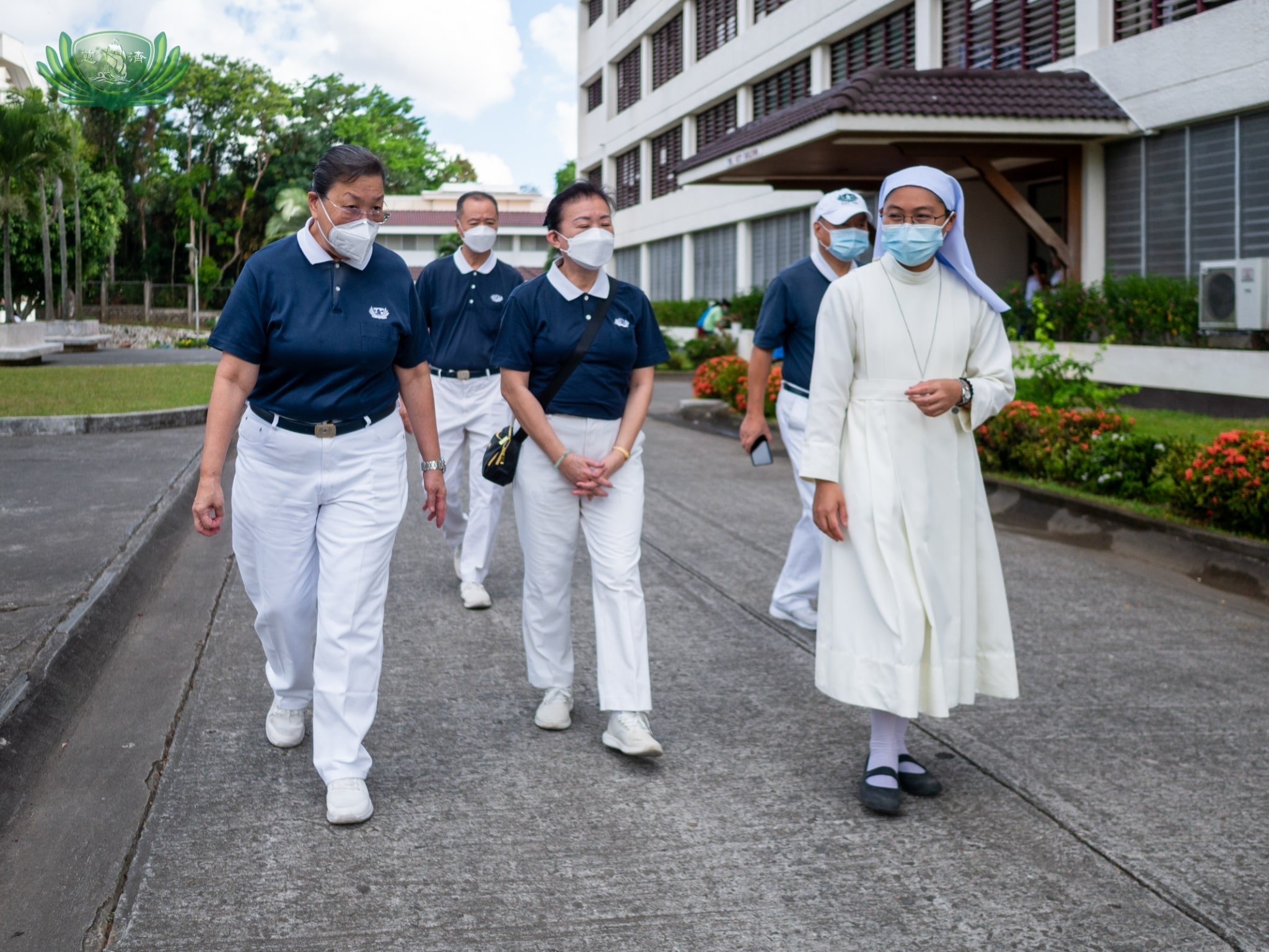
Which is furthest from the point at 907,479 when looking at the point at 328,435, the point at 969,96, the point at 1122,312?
the point at 969,96

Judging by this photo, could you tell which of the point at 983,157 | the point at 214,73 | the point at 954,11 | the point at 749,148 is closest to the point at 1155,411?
the point at 983,157

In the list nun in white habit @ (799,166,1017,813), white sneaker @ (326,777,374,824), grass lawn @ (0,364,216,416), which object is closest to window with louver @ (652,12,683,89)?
grass lawn @ (0,364,216,416)

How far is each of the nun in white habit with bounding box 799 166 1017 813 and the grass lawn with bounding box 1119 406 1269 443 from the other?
728 centimetres

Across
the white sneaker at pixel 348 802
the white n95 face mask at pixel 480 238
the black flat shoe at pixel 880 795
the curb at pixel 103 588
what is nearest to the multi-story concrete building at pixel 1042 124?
the curb at pixel 103 588

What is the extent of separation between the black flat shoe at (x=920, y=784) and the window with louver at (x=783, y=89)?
26.9 metres

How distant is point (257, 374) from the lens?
4422mm

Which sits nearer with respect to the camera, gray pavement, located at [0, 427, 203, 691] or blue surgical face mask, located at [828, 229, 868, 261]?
blue surgical face mask, located at [828, 229, 868, 261]

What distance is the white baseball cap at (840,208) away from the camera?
6.51 metres

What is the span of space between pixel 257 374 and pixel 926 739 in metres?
2.81

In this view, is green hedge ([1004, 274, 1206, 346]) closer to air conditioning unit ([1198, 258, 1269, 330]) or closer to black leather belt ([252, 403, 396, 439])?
air conditioning unit ([1198, 258, 1269, 330])

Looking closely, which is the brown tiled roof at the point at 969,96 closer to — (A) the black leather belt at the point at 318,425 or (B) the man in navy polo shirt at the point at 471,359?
(B) the man in navy polo shirt at the point at 471,359

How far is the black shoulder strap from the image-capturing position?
504cm

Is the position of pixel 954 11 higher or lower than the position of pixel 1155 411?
higher

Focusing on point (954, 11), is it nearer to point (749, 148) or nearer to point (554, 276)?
point (749, 148)
